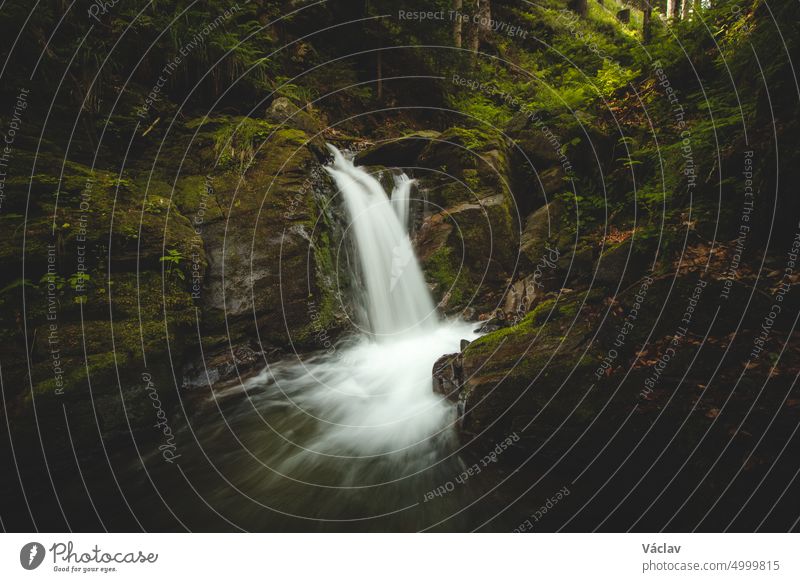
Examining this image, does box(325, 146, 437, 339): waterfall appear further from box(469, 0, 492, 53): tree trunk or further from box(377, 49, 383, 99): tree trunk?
box(469, 0, 492, 53): tree trunk

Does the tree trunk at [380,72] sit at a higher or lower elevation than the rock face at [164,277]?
higher

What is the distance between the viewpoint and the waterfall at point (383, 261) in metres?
8.34

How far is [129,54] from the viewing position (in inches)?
280

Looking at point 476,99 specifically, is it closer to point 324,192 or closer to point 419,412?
point 324,192

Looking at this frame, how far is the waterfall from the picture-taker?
27.4 ft

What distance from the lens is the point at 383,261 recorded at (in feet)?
28.7

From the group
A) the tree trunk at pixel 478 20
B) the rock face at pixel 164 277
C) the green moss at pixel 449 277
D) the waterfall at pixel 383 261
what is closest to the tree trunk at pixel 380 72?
the tree trunk at pixel 478 20

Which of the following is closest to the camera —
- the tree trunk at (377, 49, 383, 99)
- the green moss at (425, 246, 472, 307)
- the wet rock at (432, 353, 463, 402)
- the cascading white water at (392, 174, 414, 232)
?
the wet rock at (432, 353, 463, 402)

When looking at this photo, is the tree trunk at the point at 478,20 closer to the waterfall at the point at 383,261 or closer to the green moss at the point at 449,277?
the waterfall at the point at 383,261

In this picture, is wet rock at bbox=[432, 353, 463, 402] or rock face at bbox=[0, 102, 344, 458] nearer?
rock face at bbox=[0, 102, 344, 458]

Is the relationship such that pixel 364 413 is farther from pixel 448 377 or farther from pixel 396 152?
pixel 396 152

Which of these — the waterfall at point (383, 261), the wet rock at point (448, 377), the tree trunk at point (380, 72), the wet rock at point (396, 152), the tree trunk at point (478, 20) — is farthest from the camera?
the tree trunk at point (478, 20)

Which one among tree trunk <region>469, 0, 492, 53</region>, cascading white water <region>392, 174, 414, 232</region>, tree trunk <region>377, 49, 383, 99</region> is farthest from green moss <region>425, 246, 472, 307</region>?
tree trunk <region>469, 0, 492, 53</region>
